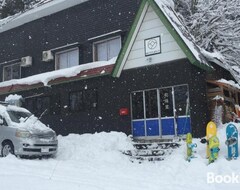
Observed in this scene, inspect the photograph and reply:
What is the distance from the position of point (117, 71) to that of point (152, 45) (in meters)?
2.08

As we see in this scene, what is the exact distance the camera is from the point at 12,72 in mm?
23625

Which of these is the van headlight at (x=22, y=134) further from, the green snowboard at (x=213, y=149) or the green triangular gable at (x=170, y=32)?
the green snowboard at (x=213, y=149)

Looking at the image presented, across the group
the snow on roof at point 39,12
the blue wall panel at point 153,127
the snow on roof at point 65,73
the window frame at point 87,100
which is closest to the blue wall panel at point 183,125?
the blue wall panel at point 153,127

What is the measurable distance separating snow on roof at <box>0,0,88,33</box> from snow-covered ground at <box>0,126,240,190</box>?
911 centimetres

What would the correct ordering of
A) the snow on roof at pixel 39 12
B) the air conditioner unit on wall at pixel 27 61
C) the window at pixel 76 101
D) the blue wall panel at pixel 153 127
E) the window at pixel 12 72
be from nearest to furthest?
the blue wall panel at pixel 153 127
the window at pixel 76 101
the snow on roof at pixel 39 12
the air conditioner unit on wall at pixel 27 61
the window at pixel 12 72

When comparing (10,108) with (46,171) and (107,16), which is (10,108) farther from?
(107,16)

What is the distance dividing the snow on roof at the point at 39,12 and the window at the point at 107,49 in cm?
317

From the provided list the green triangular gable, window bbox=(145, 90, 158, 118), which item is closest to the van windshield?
the green triangular gable

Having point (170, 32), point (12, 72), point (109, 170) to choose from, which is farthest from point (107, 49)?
point (109, 170)

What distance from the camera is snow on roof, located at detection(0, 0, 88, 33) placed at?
20.5 metres


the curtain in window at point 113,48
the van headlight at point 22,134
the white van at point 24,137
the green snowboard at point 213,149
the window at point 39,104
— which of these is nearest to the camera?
the green snowboard at point 213,149

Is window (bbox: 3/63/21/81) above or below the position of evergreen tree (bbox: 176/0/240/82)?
below

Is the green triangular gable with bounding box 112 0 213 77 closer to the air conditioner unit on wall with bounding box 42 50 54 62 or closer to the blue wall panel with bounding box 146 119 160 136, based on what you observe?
the blue wall panel with bounding box 146 119 160 136

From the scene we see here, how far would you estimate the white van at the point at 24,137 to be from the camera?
13297 millimetres
